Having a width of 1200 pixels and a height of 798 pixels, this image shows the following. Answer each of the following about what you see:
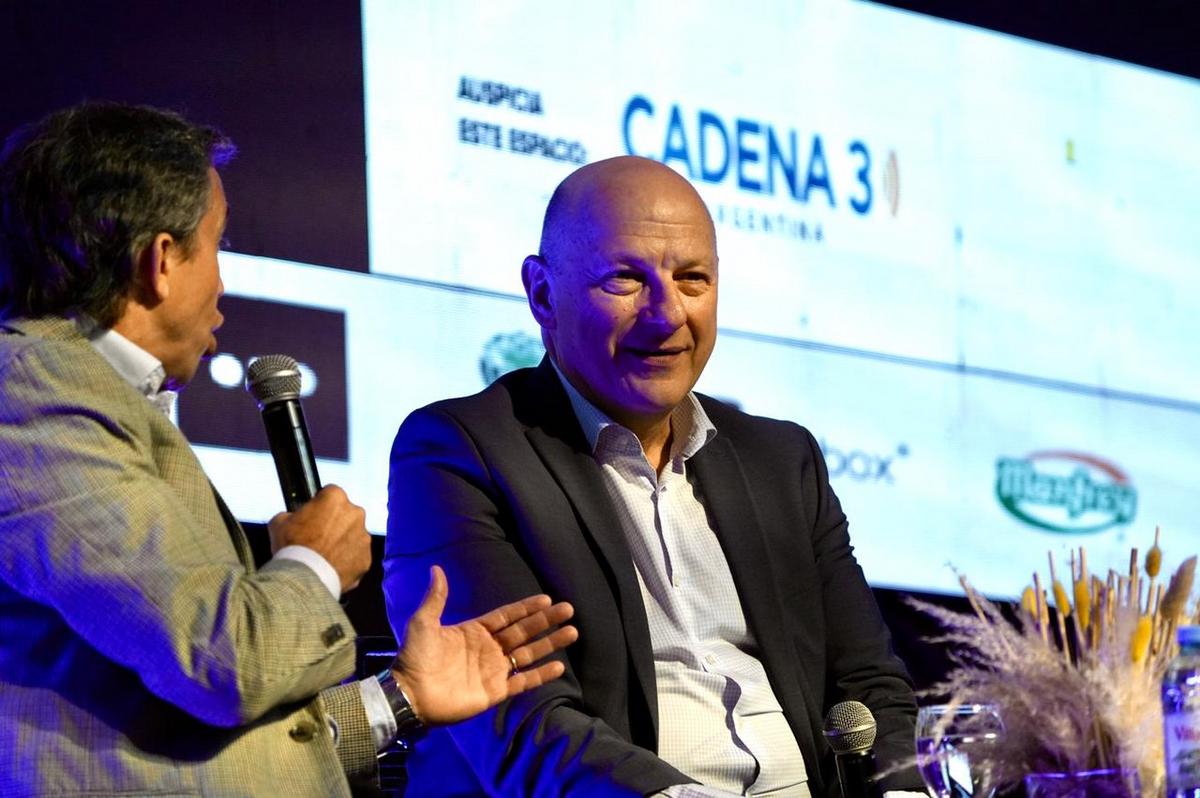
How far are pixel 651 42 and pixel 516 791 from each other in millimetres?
1776

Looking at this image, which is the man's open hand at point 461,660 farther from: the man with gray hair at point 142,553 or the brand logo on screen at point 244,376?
the brand logo on screen at point 244,376

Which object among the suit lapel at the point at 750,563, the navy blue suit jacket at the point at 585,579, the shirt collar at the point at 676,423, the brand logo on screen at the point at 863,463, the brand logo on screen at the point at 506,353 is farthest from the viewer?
the brand logo on screen at the point at 863,463

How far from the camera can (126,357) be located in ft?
5.76

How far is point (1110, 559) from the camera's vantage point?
3.93m

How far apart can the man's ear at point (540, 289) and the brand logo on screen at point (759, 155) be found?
0.76 metres

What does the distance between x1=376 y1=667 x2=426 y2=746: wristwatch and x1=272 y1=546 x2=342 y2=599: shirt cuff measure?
0.60ft

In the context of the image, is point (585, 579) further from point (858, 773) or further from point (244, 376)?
point (244, 376)

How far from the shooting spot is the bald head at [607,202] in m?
2.58

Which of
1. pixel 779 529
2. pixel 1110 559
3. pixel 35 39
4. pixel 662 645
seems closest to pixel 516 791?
pixel 662 645

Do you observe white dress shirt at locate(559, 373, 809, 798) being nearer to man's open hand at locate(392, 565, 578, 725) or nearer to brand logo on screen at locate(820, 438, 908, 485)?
man's open hand at locate(392, 565, 578, 725)

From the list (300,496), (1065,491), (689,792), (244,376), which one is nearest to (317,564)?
(300,496)

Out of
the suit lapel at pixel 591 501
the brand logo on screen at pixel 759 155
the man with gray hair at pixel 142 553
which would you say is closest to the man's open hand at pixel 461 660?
the man with gray hair at pixel 142 553

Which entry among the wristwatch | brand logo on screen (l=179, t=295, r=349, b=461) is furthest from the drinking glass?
brand logo on screen (l=179, t=295, r=349, b=461)

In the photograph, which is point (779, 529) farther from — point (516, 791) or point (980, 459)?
point (980, 459)
